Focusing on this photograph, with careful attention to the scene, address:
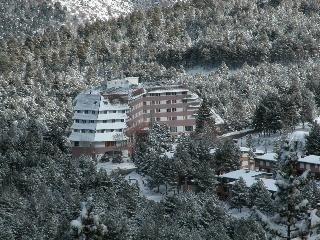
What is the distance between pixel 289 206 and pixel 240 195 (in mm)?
28847

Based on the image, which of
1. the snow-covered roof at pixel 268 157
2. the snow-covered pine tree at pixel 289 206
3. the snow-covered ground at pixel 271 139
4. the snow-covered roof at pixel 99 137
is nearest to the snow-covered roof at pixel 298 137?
the snow-covered ground at pixel 271 139

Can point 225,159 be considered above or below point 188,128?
below

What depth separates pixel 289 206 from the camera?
26125 millimetres

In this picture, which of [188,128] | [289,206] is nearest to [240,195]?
[188,128]

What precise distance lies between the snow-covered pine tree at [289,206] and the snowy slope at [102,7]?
12222cm

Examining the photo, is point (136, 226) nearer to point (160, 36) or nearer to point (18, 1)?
point (160, 36)

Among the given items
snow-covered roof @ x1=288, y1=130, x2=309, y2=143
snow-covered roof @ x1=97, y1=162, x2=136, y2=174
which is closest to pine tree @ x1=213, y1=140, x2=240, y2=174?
snow-covered roof @ x1=288, y1=130, x2=309, y2=143

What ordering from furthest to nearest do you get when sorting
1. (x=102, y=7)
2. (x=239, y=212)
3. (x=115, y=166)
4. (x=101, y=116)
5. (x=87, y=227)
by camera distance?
(x=102, y=7)
(x=101, y=116)
(x=115, y=166)
(x=239, y=212)
(x=87, y=227)

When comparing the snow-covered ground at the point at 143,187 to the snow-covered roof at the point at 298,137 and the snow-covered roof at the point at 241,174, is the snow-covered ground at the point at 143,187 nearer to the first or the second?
the snow-covered roof at the point at 241,174

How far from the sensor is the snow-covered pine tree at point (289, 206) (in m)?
26.0

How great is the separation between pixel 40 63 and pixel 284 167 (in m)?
76.9

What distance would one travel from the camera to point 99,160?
237ft

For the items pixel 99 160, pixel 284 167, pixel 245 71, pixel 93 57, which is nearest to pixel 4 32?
pixel 93 57

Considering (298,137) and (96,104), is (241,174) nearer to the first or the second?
(298,137)
